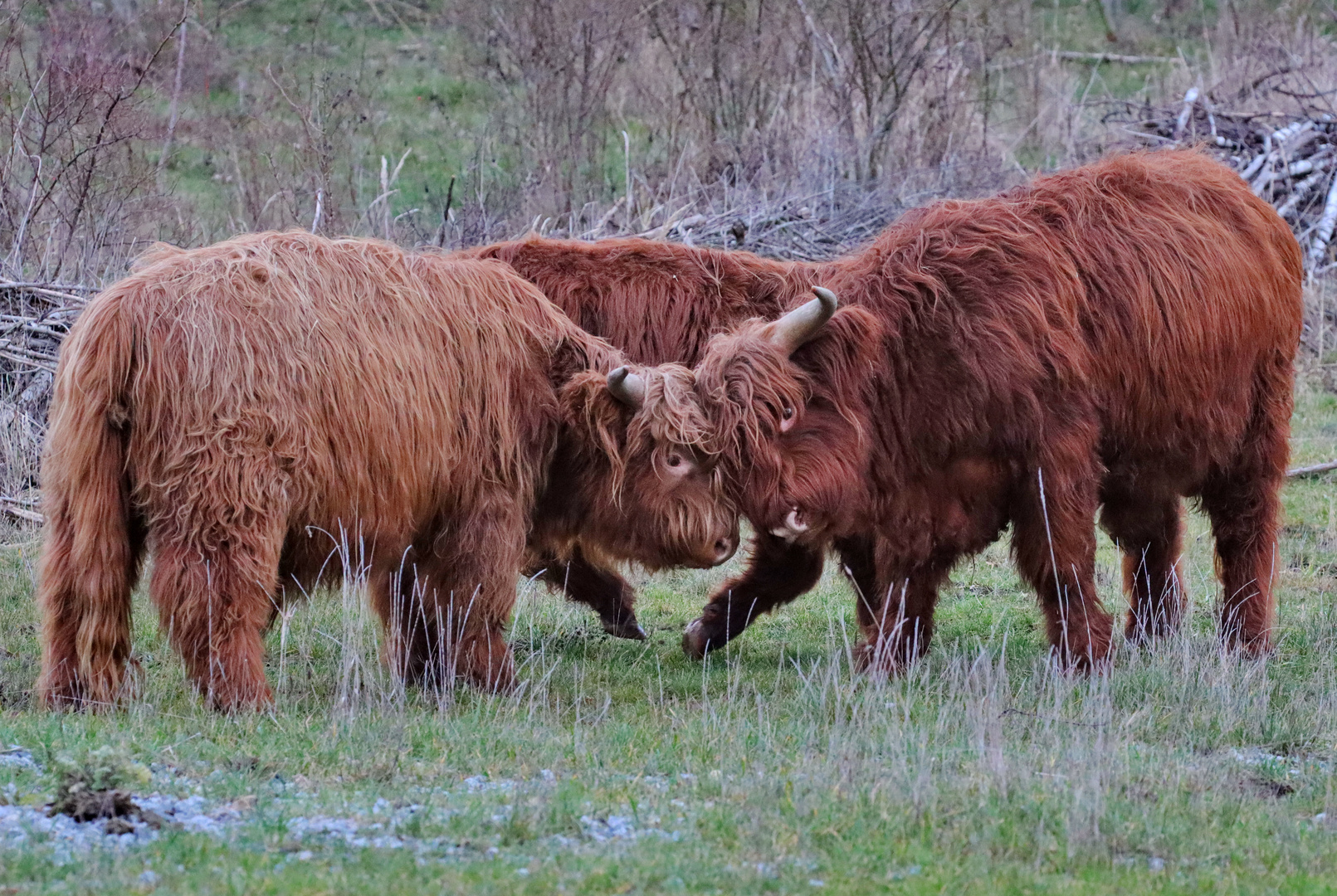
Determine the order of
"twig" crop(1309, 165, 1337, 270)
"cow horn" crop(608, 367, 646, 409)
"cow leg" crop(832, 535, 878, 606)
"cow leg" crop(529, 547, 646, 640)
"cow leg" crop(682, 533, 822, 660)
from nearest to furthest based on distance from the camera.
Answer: "cow horn" crop(608, 367, 646, 409) < "cow leg" crop(832, 535, 878, 606) < "cow leg" crop(682, 533, 822, 660) < "cow leg" crop(529, 547, 646, 640) < "twig" crop(1309, 165, 1337, 270)

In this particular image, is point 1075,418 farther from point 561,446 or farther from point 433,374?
point 433,374

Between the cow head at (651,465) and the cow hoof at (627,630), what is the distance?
1321 millimetres

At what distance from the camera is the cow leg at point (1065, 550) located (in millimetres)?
5898

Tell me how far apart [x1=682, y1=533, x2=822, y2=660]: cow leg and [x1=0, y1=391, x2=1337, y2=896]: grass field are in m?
0.24

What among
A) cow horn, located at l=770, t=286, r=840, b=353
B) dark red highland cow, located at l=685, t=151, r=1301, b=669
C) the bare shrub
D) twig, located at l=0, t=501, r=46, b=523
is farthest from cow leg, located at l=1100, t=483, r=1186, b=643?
the bare shrub

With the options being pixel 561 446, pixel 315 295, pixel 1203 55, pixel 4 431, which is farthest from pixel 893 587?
pixel 1203 55

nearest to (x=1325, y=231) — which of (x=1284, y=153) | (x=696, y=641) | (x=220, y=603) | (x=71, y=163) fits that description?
(x=1284, y=153)

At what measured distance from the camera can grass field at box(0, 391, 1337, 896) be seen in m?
3.64

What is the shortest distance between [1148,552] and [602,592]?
2.47m

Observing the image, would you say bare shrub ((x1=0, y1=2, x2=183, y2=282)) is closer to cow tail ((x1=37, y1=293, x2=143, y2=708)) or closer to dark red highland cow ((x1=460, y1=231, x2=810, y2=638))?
dark red highland cow ((x1=460, y1=231, x2=810, y2=638))

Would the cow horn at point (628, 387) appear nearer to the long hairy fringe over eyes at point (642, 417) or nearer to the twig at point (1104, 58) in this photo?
the long hairy fringe over eyes at point (642, 417)

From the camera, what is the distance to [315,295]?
5.38 metres

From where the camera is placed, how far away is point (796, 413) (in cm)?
588

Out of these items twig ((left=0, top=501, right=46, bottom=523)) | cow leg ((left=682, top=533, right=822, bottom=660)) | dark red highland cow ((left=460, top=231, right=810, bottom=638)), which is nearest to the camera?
cow leg ((left=682, top=533, right=822, bottom=660))
